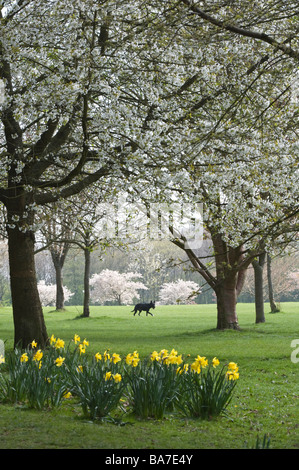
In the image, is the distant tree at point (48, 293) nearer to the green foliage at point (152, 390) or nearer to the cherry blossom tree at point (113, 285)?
the cherry blossom tree at point (113, 285)

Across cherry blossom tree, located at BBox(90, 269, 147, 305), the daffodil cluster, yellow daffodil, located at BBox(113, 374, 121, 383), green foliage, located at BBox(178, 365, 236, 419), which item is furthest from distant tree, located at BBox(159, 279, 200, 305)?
yellow daffodil, located at BBox(113, 374, 121, 383)

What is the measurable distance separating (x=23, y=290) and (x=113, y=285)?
139 feet

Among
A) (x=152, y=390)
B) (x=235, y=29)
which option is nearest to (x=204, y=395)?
(x=152, y=390)

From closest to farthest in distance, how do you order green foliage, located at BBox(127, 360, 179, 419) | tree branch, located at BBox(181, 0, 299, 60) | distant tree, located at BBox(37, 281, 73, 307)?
tree branch, located at BBox(181, 0, 299, 60), green foliage, located at BBox(127, 360, 179, 419), distant tree, located at BBox(37, 281, 73, 307)

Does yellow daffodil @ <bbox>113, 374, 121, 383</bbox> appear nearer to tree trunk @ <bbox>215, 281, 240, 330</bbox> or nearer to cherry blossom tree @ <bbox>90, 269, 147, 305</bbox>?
tree trunk @ <bbox>215, 281, 240, 330</bbox>

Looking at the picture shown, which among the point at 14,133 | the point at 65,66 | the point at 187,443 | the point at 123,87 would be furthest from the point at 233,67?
the point at 187,443

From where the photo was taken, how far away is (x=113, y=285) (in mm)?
54781

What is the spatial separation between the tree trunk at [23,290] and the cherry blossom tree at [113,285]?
1613 inches

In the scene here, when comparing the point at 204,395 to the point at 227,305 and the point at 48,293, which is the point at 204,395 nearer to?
the point at 227,305

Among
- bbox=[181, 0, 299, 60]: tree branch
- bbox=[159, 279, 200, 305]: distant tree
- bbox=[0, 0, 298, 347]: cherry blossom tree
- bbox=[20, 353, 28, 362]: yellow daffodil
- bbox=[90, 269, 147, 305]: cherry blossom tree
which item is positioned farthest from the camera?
bbox=[159, 279, 200, 305]: distant tree

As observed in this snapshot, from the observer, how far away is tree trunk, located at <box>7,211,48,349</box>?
12430 millimetres

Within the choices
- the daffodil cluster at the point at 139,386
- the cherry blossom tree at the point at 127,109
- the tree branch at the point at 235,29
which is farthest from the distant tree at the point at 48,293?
the tree branch at the point at 235,29

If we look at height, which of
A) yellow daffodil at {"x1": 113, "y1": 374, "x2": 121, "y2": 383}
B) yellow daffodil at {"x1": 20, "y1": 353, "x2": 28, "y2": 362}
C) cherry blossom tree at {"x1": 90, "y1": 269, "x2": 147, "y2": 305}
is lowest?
yellow daffodil at {"x1": 113, "y1": 374, "x2": 121, "y2": 383}

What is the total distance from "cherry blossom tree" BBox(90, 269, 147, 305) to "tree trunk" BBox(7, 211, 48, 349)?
134 ft
